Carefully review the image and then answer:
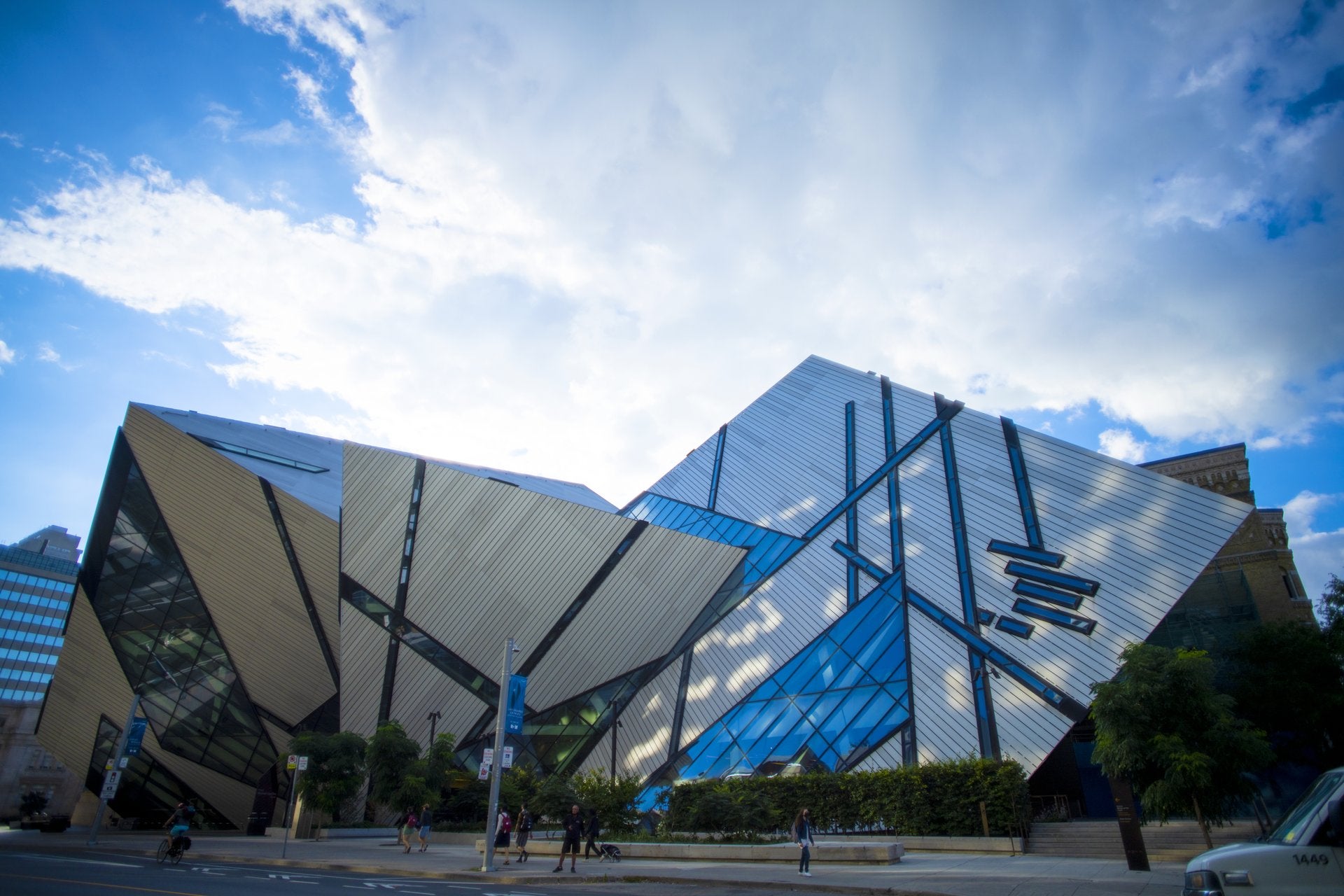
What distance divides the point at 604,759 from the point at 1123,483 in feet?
76.2

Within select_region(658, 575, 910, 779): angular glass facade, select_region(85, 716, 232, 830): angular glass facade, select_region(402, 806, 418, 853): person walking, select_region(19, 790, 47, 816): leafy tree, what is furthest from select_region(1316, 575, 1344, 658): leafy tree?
select_region(19, 790, 47, 816): leafy tree

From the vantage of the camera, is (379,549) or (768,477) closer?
(379,549)

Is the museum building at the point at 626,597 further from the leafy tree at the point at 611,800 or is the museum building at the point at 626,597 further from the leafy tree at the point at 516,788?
the leafy tree at the point at 516,788

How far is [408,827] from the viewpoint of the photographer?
80.6 ft

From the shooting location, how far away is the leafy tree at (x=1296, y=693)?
2528 cm

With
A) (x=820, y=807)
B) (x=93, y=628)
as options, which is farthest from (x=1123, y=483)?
(x=93, y=628)

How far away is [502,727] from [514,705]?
67 cm

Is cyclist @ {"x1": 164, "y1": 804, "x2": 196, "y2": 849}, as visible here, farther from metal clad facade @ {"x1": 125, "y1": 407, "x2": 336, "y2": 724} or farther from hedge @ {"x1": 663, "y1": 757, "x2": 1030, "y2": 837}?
hedge @ {"x1": 663, "y1": 757, "x2": 1030, "y2": 837}

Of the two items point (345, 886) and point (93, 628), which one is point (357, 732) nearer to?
point (93, 628)

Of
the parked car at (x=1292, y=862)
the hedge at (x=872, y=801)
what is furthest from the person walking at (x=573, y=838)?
the parked car at (x=1292, y=862)

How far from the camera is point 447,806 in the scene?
3200cm

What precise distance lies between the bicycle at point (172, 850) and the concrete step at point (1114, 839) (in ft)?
72.9

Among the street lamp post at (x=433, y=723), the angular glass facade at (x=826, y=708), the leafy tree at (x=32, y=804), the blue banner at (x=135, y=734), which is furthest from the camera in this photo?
the leafy tree at (x=32, y=804)

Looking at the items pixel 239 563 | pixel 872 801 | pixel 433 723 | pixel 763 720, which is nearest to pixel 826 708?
pixel 763 720
